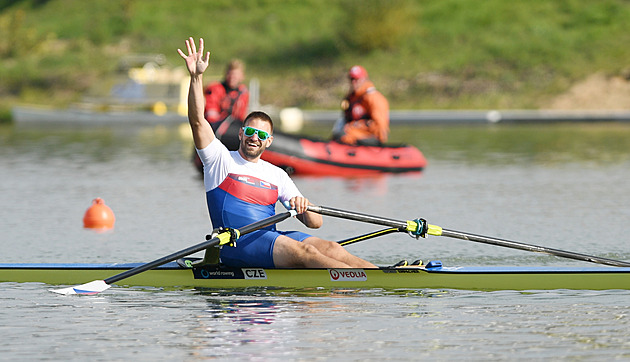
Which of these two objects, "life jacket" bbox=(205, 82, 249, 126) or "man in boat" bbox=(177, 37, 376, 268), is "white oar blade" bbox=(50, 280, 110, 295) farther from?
"life jacket" bbox=(205, 82, 249, 126)

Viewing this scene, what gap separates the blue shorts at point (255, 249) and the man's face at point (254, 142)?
2.13 ft

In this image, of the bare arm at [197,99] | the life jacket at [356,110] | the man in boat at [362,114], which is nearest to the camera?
the bare arm at [197,99]

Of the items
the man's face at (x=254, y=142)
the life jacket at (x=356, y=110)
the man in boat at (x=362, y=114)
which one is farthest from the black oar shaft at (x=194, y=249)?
the life jacket at (x=356, y=110)

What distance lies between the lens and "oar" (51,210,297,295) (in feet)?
30.1

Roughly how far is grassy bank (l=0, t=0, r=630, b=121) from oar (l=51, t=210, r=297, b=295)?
34.5m

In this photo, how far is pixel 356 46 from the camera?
159ft

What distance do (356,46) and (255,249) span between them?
3955 cm

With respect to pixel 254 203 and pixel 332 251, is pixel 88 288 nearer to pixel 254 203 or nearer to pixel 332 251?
pixel 254 203

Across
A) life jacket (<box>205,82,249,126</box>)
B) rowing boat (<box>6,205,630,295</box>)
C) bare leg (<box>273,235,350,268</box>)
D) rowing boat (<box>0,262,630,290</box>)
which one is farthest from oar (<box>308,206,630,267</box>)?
life jacket (<box>205,82,249,126</box>)

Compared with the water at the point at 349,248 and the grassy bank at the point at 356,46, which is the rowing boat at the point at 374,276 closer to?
the water at the point at 349,248

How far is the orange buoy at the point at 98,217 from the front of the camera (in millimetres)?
14086

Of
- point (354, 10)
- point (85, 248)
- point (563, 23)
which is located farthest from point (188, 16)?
point (85, 248)

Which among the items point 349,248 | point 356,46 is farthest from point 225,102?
point 356,46

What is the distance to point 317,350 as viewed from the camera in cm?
757
